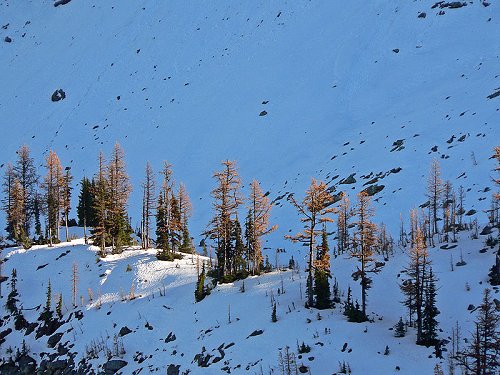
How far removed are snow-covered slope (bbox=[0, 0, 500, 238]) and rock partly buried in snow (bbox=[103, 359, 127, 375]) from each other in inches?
1133

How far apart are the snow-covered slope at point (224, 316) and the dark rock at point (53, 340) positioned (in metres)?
0.59

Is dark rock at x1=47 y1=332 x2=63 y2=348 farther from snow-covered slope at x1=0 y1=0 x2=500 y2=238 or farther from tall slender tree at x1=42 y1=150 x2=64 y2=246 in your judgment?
snow-covered slope at x1=0 y1=0 x2=500 y2=238

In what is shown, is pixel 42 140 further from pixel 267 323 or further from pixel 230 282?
pixel 267 323

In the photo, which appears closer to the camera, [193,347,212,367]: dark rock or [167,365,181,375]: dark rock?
[193,347,212,367]: dark rock

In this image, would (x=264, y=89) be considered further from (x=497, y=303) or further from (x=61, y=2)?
(x=61, y=2)

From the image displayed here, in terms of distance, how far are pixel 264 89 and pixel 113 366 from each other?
73.4 meters

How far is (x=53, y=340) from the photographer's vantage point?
3819 centimetres

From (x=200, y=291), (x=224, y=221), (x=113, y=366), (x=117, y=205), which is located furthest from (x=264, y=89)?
(x=113, y=366)

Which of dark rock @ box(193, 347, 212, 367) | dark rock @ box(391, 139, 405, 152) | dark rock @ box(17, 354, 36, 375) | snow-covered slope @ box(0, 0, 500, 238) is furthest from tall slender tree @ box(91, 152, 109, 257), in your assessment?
dark rock @ box(391, 139, 405, 152)

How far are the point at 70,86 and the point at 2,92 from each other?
19427 millimetres

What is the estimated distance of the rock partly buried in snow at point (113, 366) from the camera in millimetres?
32450

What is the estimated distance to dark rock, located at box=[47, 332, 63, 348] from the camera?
1492 inches

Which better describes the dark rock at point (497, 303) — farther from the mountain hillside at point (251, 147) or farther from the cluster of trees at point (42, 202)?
the cluster of trees at point (42, 202)

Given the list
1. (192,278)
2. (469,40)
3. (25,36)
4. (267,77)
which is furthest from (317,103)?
(25,36)
